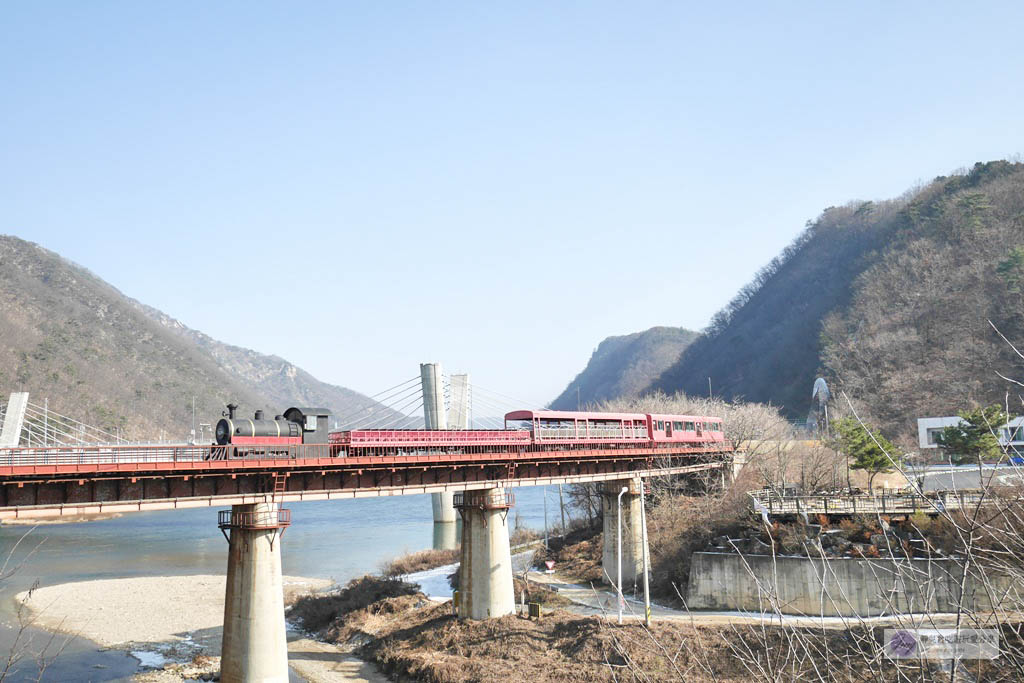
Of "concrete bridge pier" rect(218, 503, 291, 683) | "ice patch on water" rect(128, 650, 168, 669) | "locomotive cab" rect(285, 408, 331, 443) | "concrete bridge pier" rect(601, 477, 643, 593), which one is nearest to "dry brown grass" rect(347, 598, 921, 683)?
"concrete bridge pier" rect(218, 503, 291, 683)

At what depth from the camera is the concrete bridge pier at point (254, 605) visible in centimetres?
2800

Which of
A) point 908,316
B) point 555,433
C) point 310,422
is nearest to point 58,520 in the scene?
point 310,422

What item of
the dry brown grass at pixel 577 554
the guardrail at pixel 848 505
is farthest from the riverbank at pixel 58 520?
the guardrail at pixel 848 505

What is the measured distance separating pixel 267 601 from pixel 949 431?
49.6 m

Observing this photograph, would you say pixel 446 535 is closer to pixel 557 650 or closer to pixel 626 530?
pixel 626 530

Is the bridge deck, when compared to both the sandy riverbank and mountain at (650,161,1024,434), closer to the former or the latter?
the sandy riverbank

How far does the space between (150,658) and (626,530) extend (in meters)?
28.2

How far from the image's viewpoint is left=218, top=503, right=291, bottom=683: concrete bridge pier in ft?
91.9

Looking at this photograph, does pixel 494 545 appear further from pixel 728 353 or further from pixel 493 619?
pixel 728 353

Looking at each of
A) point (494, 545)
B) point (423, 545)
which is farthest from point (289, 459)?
point (423, 545)

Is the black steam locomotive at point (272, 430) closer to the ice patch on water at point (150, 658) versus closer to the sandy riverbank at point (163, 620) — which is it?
the sandy riverbank at point (163, 620)

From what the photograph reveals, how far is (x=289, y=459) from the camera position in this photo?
30453mm

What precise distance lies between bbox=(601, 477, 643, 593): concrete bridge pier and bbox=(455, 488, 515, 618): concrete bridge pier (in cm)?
1185

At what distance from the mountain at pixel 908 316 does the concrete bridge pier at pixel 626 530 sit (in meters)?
50.4
